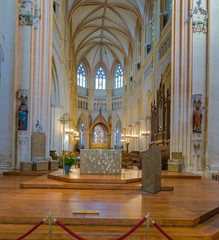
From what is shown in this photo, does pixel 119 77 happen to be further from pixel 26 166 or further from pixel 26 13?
pixel 26 166

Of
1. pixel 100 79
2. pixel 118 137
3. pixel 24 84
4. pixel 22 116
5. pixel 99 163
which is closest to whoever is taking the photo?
pixel 99 163

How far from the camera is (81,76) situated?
134 feet

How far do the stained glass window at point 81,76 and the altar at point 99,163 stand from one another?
33367 mm

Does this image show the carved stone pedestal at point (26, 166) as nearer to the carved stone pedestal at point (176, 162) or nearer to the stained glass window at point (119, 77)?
the carved stone pedestal at point (176, 162)

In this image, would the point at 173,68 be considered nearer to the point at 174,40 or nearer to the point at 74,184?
the point at 174,40

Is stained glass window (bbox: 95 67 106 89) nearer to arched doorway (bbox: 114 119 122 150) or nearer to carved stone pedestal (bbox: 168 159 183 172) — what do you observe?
arched doorway (bbox: 114 119 122 150)

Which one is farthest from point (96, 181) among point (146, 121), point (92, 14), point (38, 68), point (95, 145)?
point (95, 145)

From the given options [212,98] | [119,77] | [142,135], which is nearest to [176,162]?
[212,98]

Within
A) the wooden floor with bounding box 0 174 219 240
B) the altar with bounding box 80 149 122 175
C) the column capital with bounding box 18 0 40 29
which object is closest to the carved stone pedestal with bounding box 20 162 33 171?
the altar with bounding box 80 149 122 175

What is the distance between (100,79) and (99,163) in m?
35.1

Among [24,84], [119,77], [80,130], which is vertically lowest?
[80,130]

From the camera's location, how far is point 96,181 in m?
6.99

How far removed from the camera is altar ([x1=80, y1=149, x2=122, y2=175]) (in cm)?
797

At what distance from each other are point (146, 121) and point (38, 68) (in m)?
13.4
